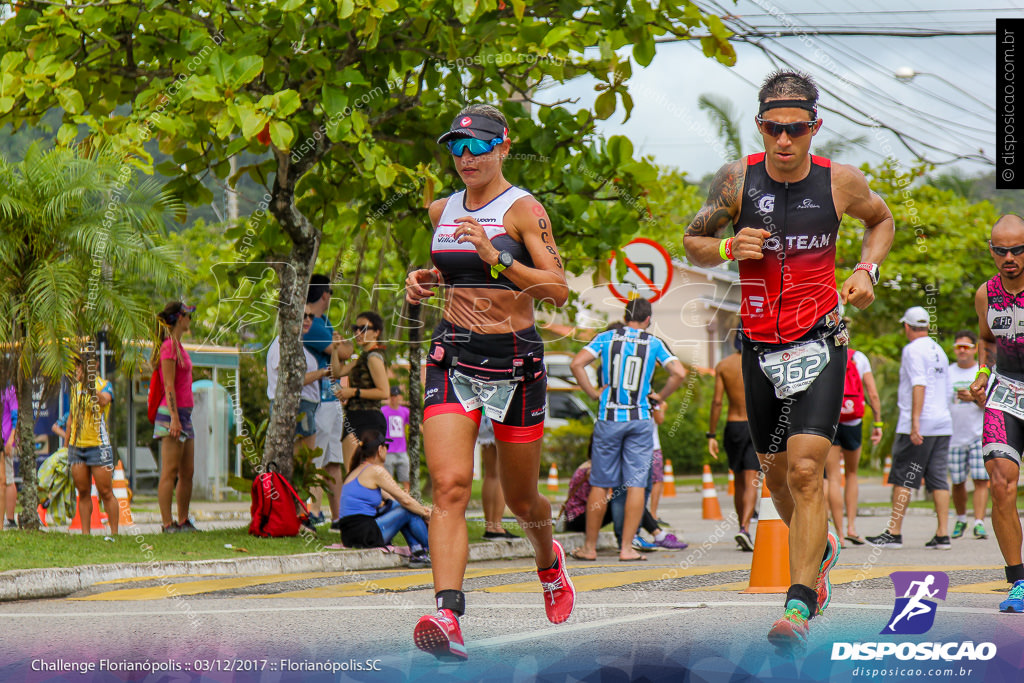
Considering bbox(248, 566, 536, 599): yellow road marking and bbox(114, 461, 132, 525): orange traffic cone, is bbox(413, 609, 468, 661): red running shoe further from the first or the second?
bbox(114, 461, 132, 525): orange traffic cone

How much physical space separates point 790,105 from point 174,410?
6.87 meters

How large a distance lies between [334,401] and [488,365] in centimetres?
744

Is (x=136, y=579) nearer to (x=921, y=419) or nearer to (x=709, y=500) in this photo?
(x=921, y=419)

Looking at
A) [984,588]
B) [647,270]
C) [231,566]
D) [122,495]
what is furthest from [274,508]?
[984,588]

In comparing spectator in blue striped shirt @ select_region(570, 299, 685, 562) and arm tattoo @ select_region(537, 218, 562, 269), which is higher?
arm tattoo @ select_region(537, 218, 562, 269)

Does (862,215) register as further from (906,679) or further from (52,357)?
(52,357)

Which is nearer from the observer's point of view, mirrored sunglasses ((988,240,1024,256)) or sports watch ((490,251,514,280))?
sports watch ((490,251,514,280))

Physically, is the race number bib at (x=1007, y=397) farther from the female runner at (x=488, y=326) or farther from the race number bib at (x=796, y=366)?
the female runner at (x=488, y=326)

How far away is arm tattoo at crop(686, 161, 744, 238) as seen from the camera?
205 inches

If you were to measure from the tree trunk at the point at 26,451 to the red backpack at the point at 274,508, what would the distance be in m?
1.76

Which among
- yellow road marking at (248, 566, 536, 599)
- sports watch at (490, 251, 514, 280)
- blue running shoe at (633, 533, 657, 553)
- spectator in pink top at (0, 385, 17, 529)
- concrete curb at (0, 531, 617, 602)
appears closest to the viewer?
sports watch at (490, 251, 514, 280)

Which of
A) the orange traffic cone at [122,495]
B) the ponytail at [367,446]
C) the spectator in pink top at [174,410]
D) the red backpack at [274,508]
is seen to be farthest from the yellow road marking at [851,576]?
the orange traffic cone at [122,495]

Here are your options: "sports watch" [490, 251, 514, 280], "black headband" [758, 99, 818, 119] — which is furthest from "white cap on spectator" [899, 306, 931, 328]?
"sports watch" [490, 251, 514, 280]

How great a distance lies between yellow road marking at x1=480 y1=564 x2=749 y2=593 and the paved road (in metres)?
0.02
